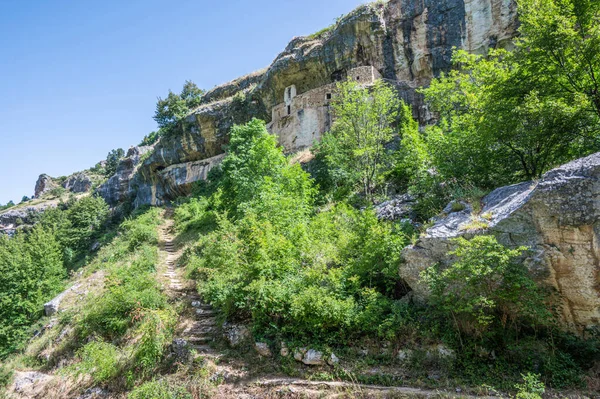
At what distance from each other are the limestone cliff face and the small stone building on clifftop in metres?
0.27

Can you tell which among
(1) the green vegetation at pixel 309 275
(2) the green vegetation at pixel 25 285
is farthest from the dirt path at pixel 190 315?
(2) the green vegetation at pixel 25 285

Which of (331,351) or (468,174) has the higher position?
(468,174)

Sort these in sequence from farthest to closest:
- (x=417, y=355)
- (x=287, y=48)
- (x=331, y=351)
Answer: (x=287, y=48)
(x=331, y=351)
(x=417, y=355)

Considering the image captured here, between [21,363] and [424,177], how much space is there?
16336mm

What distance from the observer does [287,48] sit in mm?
28625

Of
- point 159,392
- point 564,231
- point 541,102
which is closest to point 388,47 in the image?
point 541,102

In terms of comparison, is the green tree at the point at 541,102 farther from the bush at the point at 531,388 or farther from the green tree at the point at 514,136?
the bush at the point at 531,388

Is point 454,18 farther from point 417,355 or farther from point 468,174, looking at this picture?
point 417,355

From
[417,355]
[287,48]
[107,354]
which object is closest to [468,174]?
[417,355]

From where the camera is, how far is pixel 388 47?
77.3ft

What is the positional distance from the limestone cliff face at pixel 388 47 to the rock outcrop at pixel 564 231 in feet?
57.2

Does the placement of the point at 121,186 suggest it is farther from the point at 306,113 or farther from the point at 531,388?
the point at 531,388

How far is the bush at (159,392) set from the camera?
21.0ft

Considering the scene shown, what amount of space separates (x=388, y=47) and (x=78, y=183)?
82317 millimetres
